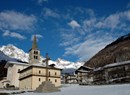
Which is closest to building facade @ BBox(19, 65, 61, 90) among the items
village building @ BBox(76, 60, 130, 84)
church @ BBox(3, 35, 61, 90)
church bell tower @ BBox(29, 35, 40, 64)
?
church @ BBox(3, 35, 61, 90)

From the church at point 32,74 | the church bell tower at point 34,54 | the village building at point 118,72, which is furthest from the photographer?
the church bell tower at point 34,54

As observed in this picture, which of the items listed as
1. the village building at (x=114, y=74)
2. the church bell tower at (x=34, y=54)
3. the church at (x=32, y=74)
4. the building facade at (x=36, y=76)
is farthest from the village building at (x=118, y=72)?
the church bell tower at (x=34, y=54)

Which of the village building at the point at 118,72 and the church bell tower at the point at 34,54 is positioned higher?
the church bell tower at the point at 34,54

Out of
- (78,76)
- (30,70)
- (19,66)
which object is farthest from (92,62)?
(30,70)

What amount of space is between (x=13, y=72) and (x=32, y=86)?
17717 mm

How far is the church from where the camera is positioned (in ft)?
211

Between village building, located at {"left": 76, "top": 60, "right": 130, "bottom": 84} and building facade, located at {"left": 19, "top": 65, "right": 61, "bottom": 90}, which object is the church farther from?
village building, located at {"left": 76, "top": 60, "right": 130, "bottom": 84}

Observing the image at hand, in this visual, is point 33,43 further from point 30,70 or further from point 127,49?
point 127,49

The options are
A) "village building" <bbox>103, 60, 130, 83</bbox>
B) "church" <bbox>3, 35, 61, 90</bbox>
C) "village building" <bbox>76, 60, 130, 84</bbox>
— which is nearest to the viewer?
"village building" <bbox>76, 60, 130, 84</bbox>

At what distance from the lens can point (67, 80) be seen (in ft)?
321

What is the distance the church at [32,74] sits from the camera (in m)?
64.4

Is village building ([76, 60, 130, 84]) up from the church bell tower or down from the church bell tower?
down

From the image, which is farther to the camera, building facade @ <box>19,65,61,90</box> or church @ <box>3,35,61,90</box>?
church @ <box>3,35,61,90</box>

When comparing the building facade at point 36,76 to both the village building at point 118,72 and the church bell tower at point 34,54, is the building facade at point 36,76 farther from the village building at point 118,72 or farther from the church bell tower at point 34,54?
the village building at point 118,72
